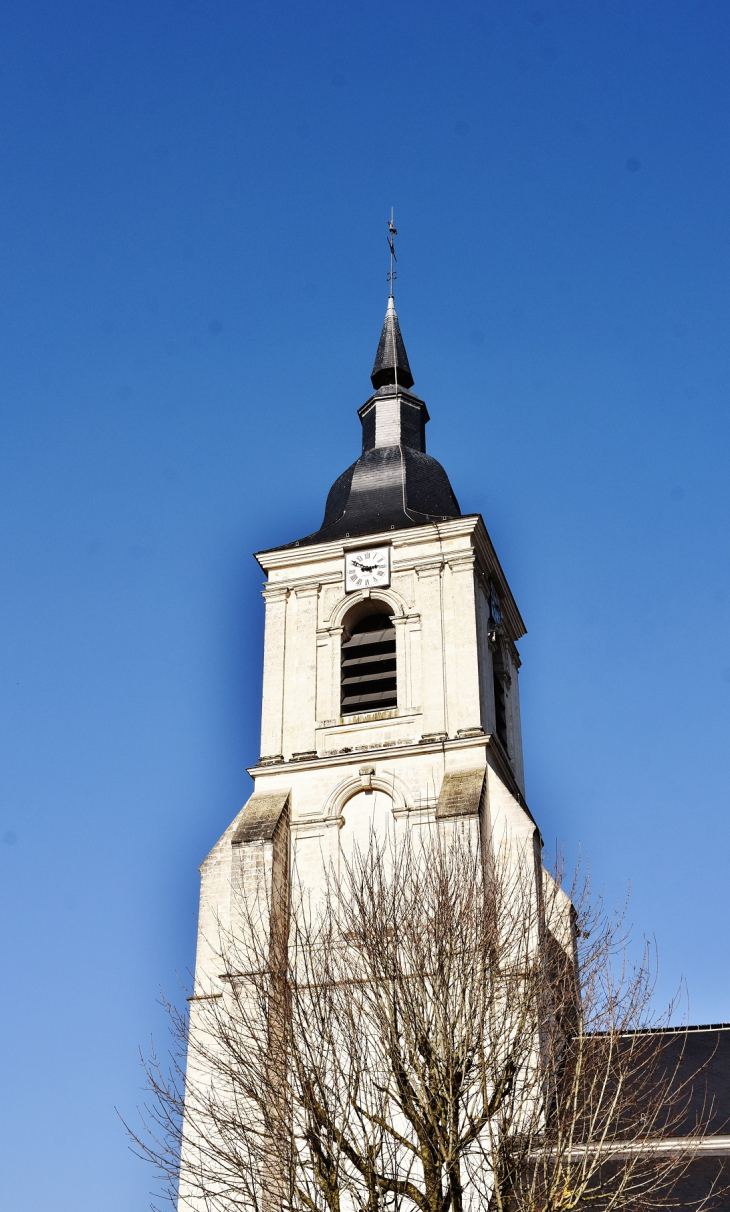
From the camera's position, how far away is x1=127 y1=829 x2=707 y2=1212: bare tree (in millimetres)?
13234

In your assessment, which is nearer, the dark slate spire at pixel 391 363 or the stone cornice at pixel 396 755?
the stone cornice at pixel 396 755

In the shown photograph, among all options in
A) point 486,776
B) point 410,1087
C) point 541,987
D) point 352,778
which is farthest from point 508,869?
point 410,1087

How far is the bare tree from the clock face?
287 inches

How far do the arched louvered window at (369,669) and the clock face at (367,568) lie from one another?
43 centimetres

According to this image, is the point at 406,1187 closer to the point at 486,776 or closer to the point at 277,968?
the point at 277,968

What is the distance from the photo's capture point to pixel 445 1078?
13508 mm

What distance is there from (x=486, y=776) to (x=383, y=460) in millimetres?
7573

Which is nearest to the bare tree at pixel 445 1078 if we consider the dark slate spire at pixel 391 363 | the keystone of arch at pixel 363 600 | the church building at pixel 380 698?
the church building at pixel 380 698

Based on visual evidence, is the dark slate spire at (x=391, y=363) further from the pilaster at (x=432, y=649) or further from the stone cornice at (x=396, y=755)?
the stone cornice at (x=396, y=755)

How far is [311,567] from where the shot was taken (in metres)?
23.8

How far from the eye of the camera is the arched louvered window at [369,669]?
22.2 m

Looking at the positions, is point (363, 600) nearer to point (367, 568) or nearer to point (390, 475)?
point (367, 568)

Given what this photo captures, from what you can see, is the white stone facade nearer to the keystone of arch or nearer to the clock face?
the keystone of arch

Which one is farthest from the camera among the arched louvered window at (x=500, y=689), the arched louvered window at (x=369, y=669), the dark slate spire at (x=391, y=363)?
the dark slate spire at (x=391, y=363)
